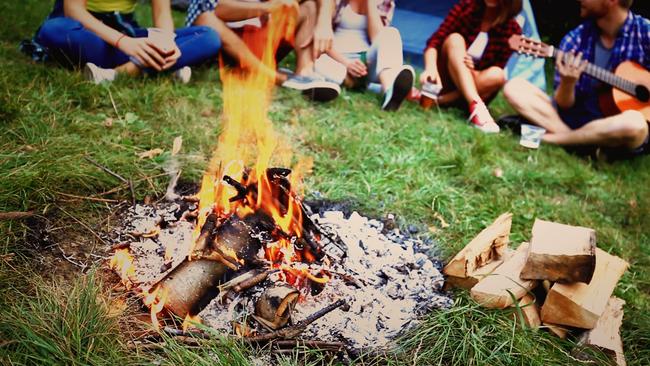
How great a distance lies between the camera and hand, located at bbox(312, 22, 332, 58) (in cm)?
348

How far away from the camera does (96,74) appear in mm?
3277

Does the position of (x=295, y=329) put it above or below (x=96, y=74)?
below

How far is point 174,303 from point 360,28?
2.33 metres

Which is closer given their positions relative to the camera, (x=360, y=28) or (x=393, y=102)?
(x=360, y=28)

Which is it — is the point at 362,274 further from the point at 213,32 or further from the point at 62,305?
the point at 213,32

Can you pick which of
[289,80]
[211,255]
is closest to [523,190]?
[289,80]

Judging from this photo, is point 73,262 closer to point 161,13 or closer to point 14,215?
point 14,215

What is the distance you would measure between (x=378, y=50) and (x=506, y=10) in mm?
842

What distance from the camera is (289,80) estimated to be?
3.93 m

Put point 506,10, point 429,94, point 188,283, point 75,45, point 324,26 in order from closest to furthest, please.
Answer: point 188,283
point 506,10
point 75,45
point 324,26
point 429,94

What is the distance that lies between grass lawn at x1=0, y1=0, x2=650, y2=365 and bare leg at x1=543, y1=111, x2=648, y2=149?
6.9 inches

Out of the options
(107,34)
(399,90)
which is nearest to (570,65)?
(399,90)

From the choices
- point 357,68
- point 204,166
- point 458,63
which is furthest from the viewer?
point 357,68

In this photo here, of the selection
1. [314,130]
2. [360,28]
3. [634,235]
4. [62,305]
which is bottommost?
[634,235]
